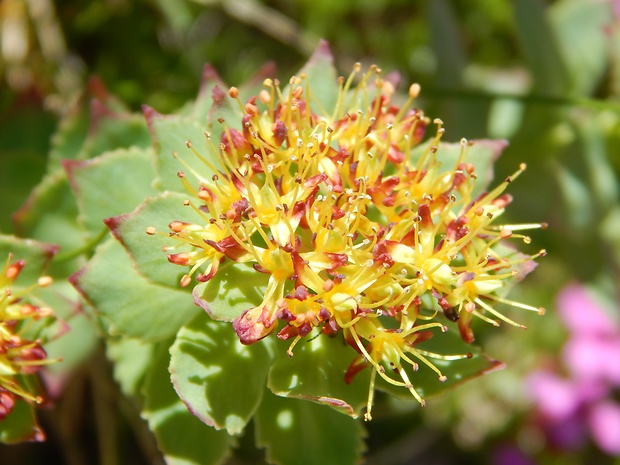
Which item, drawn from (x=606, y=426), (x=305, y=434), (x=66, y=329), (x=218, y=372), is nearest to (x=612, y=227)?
(x=606, y=426)

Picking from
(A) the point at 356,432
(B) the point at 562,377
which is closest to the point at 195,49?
(A) the point at 356,432

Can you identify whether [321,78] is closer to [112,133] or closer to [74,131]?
[112,133]

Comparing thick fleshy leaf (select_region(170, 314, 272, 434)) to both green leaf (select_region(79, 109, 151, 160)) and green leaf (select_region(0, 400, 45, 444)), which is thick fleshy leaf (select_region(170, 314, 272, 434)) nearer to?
green leaf (select_region(0, 400, 45, 444))

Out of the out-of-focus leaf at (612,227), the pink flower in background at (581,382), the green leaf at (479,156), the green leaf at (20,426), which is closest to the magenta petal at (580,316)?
the pink flower in background at (581,382)

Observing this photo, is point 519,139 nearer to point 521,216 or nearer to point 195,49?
point 521,216

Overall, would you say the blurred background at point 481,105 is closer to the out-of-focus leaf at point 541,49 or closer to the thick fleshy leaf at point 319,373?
the out-of-focus leaf at point 541,49

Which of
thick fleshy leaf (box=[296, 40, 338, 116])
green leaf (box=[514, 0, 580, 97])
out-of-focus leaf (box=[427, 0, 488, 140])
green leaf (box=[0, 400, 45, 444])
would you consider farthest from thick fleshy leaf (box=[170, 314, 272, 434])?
green leaf (box=[514, 0, 580, 97])
